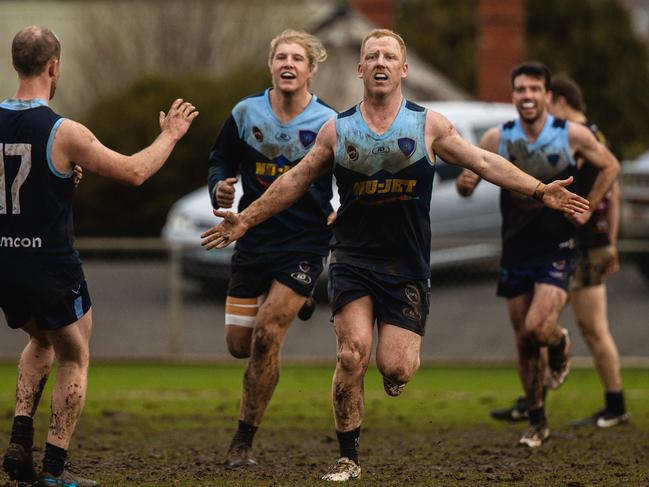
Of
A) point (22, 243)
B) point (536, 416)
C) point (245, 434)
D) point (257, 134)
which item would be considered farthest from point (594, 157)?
point (22, 243)

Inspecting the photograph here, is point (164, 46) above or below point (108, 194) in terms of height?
above

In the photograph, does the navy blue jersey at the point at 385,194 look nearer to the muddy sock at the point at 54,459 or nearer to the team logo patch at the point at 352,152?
the team logo patch at the point at 352,152

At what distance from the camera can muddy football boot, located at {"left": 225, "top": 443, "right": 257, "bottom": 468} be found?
8305 millimetres

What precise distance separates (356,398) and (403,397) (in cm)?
478

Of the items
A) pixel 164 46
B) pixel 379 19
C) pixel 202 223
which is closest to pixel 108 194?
pixel 202 223

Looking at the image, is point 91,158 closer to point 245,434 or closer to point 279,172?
point 279,172

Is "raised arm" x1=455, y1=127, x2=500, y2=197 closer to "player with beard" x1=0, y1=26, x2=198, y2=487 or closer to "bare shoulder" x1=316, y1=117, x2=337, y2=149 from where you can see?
"bare shoulder" x1=316, y1=117, x2=337, y2=149

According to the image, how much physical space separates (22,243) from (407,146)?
219 cm

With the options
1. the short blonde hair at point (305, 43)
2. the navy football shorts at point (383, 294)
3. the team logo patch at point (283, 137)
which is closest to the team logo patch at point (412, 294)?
the navy football shorts at point (383, 294)

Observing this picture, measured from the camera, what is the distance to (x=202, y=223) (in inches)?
635

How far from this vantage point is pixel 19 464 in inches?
279

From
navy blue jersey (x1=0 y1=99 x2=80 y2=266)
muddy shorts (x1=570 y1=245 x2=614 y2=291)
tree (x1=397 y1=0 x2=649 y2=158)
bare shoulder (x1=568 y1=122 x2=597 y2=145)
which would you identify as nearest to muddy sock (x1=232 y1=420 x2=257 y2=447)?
navy blue jersey (x1=0 y1=99 x2=80 y2=266)

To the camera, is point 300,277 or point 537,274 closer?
point 300,277

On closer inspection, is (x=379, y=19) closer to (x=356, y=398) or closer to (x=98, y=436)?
(x=98, y=436)
